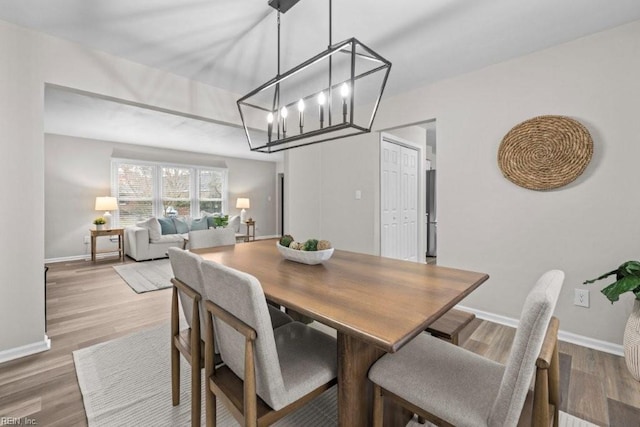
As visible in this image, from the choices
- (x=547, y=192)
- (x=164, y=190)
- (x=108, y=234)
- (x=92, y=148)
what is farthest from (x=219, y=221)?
(x=547, y=192)

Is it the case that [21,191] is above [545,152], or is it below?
below

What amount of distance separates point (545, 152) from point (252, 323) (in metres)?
2.58

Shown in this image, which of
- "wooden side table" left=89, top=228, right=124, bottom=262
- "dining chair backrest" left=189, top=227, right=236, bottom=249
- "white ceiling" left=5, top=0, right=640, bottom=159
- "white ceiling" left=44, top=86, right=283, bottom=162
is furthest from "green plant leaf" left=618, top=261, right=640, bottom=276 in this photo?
"wooden side table" left=89, top=228, right=124, bottom=262

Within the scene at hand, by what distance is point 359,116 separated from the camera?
3.78 metres

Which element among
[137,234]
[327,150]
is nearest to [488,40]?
[327,150]

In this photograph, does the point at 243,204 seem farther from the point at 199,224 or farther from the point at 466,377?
the point at 466,377

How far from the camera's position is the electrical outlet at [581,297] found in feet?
7.14

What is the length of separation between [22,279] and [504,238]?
3874 millimetres

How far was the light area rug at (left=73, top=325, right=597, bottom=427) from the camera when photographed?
4.79 feet

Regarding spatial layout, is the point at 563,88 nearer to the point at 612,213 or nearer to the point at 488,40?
the point at 488,40

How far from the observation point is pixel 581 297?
220cm

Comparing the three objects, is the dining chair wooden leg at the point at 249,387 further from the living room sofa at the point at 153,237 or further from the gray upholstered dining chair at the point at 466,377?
the living room sofa at the point at 153,237

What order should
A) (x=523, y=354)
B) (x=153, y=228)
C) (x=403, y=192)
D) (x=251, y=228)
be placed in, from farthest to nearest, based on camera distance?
1. (x=251, y=228)
2. (x=153, y=228)
3. (x=403, y=192)
4. (x=523, y=354)

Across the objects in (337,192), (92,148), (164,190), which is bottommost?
(337,192)
